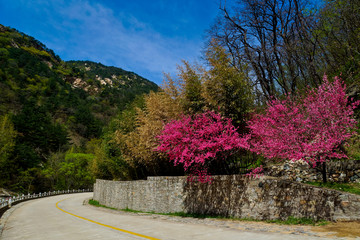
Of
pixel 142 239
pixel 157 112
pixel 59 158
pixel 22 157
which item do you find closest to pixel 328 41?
pixel 157 112

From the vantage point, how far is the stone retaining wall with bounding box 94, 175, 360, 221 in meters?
8.15

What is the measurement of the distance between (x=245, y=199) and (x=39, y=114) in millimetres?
71989

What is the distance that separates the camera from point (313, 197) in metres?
8.63

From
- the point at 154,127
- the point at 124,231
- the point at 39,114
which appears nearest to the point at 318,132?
the point at 124,231

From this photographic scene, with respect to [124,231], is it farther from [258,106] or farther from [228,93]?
[258,106]

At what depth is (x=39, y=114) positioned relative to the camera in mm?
68812

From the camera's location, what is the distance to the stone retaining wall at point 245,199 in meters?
8.15

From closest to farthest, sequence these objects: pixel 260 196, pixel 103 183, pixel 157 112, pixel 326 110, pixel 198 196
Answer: pixel 326 110
pixel 260 196
pixel 198 196
pixel 157 112
pixel 103 183

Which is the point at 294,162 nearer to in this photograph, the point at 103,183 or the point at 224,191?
the point at 224,191

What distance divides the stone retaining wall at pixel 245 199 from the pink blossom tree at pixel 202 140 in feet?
→ 3.88

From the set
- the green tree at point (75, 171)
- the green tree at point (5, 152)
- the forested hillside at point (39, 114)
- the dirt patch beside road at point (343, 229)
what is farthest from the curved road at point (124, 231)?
the green tree at point (75, 171)

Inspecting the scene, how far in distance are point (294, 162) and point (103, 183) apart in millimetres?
20366

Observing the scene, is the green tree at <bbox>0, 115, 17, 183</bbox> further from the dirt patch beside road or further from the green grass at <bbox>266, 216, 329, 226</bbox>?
the dirt patch beside road

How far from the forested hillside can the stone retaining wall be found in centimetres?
1550
